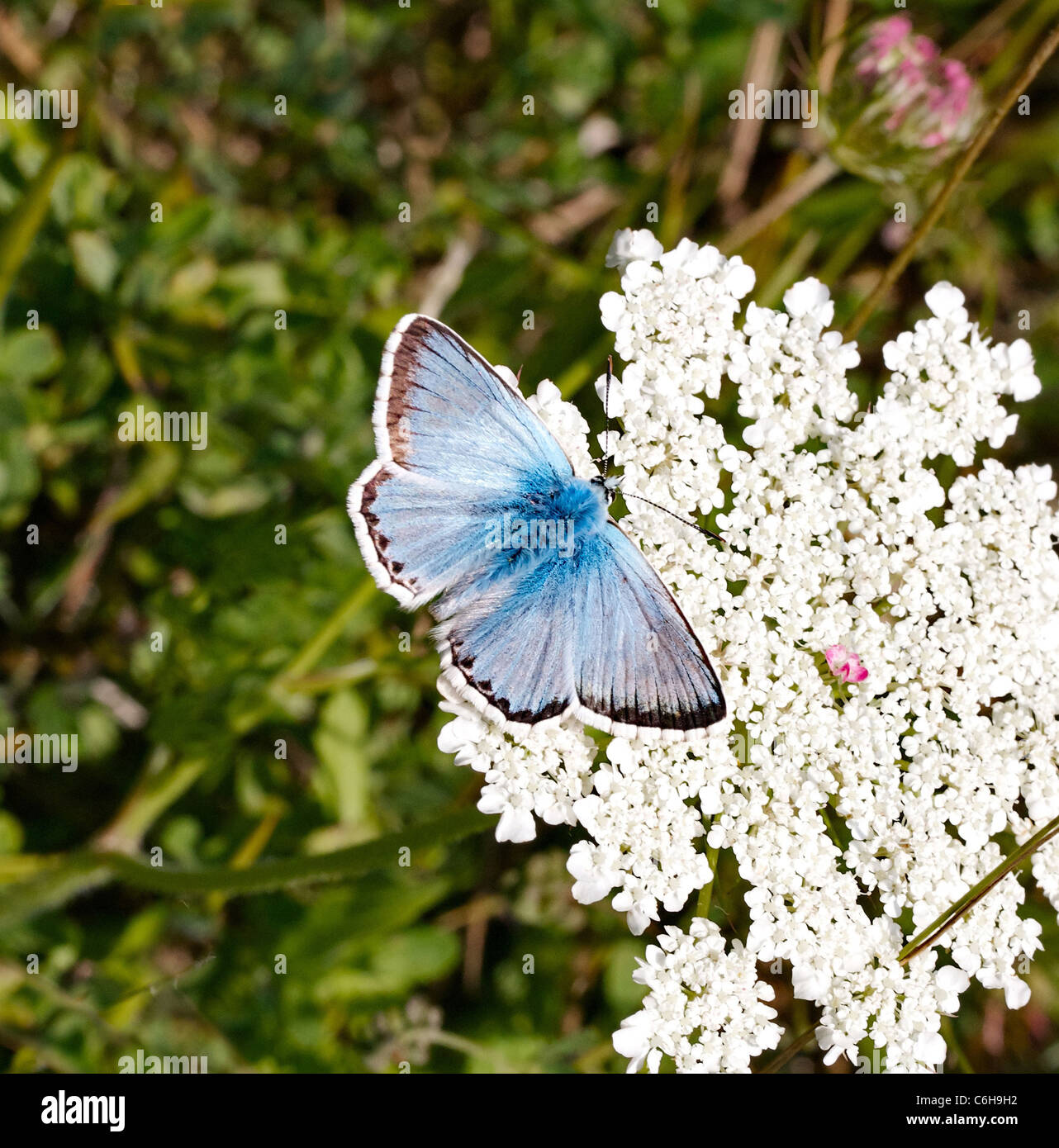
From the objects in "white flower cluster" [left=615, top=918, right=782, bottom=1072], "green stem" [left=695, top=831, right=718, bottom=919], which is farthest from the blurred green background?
"white flower cluster" [left=615, top=918, right=782, bottom=1072]

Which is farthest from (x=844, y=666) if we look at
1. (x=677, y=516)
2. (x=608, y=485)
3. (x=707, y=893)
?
(x=608, y=485)

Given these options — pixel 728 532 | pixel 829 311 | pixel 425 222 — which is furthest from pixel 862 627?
pixel 425 222

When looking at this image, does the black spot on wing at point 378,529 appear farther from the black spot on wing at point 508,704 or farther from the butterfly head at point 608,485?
the butterfly head at point 608,485

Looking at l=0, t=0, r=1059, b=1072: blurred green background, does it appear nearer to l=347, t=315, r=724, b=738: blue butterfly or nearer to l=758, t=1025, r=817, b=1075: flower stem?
l=758, t=1025, r=817, b=1075: flower stem

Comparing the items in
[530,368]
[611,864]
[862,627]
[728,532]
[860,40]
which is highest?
[860,40]

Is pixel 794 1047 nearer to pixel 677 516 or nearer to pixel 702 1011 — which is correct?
pixel 702 1011
